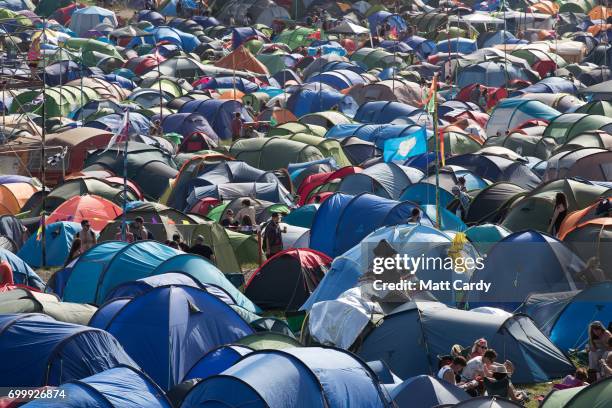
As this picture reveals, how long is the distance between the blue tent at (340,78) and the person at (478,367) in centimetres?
2906

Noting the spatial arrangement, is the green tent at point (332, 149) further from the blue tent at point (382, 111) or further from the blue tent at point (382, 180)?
the blue tent at point (382, 111)

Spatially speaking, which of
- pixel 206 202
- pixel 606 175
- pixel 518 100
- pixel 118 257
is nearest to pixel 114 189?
pixel 206 202

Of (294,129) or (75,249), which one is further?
(294,129)

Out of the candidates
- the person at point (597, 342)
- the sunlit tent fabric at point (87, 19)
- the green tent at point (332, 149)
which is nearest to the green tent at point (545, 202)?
the person at point (597, 342)

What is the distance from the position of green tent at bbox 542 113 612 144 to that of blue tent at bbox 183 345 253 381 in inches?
676

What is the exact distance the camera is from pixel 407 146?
24.3 m

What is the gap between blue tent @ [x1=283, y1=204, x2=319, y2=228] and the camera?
25.3 meters

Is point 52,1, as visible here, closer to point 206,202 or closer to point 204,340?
point 206,202

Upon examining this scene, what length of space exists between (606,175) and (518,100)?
1028cm

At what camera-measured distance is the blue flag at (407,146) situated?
79.5 ft

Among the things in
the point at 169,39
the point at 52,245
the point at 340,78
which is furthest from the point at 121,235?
the point at 169,39

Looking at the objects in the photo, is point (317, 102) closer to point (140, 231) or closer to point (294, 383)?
point (140, 231)

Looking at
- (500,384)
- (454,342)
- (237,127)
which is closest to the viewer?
(500,384)

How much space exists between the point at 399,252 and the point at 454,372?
178 inches
